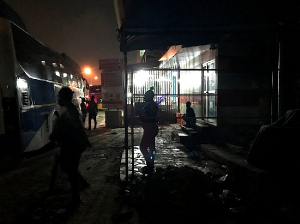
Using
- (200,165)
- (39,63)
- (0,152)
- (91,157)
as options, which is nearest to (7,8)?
(39,63)

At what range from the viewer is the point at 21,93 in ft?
19.7

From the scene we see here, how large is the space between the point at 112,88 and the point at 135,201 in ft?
31.1

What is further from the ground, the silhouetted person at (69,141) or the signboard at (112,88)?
the signboard at (112,88)

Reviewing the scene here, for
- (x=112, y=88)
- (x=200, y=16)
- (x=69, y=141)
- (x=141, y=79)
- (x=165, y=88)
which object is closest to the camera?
(x=69, y=141)

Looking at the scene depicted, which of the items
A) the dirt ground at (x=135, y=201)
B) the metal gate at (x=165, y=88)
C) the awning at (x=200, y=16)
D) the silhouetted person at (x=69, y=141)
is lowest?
the dirt ground at (x=135, y=201)

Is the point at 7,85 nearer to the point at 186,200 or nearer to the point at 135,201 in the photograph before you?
the point at 135,201

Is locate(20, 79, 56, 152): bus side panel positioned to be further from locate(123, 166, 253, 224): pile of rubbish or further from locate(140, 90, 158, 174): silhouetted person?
locate(123, 166, 253, 224): pile of rubbish

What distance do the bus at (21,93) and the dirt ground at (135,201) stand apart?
4.32 feet

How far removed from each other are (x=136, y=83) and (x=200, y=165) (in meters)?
2.87

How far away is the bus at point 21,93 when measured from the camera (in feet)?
19.0

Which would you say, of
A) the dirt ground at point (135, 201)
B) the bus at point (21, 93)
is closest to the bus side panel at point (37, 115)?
the bus at point (21, 93)

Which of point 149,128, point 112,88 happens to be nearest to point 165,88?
point 149,128

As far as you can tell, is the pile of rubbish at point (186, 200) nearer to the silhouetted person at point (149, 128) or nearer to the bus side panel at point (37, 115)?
the silhouetted person at point (149, 128)

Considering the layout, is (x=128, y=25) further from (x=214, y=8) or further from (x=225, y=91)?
(x=225, y=91)
